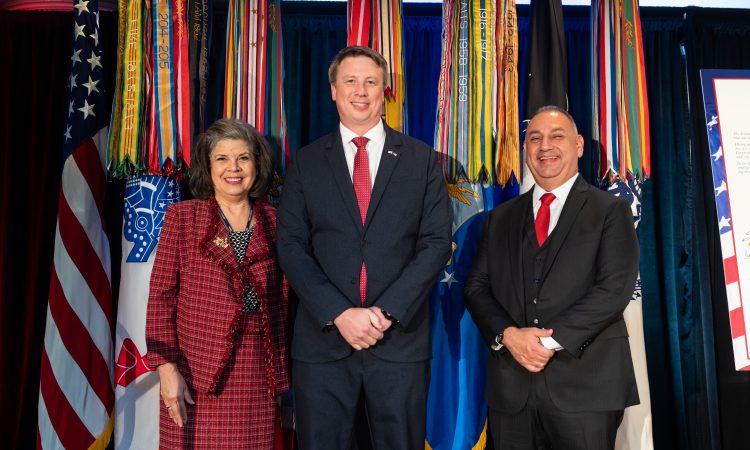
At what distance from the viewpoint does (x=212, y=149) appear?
229 centimetres

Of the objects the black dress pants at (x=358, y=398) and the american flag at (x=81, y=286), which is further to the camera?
the american flag at (x=81, y=286)

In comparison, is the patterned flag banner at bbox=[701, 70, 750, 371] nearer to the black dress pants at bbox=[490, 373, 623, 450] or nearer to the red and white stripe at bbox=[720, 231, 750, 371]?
the red and white stripe at bbox=[720, 231, 750, 371]

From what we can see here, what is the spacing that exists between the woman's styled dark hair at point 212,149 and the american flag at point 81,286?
0.77m

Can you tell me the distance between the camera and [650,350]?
3.21 metres

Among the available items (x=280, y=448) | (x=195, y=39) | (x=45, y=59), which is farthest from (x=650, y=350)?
(x=45, y=59)

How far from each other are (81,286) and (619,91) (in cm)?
250

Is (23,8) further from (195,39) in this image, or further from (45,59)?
(195,39)

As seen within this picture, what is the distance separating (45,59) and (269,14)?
1.20 m

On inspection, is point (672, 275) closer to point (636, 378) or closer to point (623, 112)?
point (636, 378)

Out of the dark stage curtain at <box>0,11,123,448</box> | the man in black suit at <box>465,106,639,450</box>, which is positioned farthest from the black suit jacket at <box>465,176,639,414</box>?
the dark stage curtain at <box>0,11,123,448</box>

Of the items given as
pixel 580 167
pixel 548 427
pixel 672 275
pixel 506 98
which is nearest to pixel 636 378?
pixel 672 275

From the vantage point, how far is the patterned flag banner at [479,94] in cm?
279

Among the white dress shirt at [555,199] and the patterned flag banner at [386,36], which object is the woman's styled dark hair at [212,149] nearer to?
the patterned flag banner at [386,36]

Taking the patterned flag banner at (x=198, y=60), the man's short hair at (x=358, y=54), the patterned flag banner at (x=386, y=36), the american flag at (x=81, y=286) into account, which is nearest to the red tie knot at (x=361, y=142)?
the man's short hair at (x=358, y=54)
